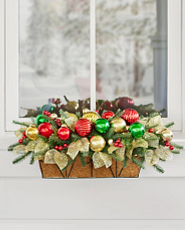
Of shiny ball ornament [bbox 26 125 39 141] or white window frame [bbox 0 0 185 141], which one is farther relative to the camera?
white window frame [bbox 0 0 185 141]

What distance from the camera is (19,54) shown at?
121 cm

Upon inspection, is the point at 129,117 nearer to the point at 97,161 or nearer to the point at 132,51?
the point at 97,161

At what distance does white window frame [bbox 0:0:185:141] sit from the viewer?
117 centimetres

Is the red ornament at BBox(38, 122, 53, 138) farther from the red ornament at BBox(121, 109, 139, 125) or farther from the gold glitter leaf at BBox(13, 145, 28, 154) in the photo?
the red ornament at BBox(121, 109, 139, 125)

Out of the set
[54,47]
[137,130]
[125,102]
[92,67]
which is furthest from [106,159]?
[54,47]

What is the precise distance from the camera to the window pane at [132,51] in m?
1.21

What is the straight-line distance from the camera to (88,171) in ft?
2.94

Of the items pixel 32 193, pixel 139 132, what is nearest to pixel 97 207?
pixel 32 193

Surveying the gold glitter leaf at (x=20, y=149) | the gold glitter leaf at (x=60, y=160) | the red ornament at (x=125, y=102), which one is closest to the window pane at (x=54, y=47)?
the red ornament at (x=125, y=102)

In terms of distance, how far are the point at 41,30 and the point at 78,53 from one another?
0.20 m

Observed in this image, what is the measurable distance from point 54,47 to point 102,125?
530mm

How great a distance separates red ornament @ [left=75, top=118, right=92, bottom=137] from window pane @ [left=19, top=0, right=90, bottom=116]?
358 millimetres

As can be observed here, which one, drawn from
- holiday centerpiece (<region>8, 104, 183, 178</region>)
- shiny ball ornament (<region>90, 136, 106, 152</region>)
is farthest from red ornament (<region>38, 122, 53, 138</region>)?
shiny ball ornament (<region>90, 136, 106, 152</region>)

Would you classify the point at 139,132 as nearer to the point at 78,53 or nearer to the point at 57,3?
the point at 78,53
